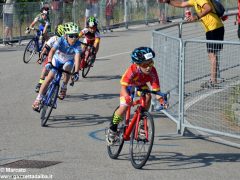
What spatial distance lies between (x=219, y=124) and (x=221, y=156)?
0.95 metres

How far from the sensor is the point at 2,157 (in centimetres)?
1036

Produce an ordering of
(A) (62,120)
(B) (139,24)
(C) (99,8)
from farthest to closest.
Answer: (B) (139,24) < (C) (99,8) < (A) (62,120)

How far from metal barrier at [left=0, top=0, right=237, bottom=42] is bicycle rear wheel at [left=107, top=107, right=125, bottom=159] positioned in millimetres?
17283

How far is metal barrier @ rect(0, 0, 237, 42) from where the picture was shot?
1098 inches

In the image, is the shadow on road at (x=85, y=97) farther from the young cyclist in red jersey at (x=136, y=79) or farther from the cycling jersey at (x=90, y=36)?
the young cyclist in red jersey at (x=136, y=79)

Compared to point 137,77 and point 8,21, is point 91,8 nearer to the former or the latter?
point 8,21

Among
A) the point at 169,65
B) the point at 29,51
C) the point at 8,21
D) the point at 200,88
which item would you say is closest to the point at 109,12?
the point at 8,21

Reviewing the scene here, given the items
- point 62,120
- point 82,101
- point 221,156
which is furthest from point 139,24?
point 221,156

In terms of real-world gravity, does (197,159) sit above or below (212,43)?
below

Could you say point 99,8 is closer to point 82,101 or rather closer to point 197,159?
point 82,101

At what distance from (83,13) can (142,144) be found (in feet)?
74.0

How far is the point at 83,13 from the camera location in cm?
3197

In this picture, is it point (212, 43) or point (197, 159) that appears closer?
point (197, 159)

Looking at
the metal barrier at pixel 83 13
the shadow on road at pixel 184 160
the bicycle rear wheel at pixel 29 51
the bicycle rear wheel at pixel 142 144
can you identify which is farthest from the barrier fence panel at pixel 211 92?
the metal barrier at pixel 83 13
